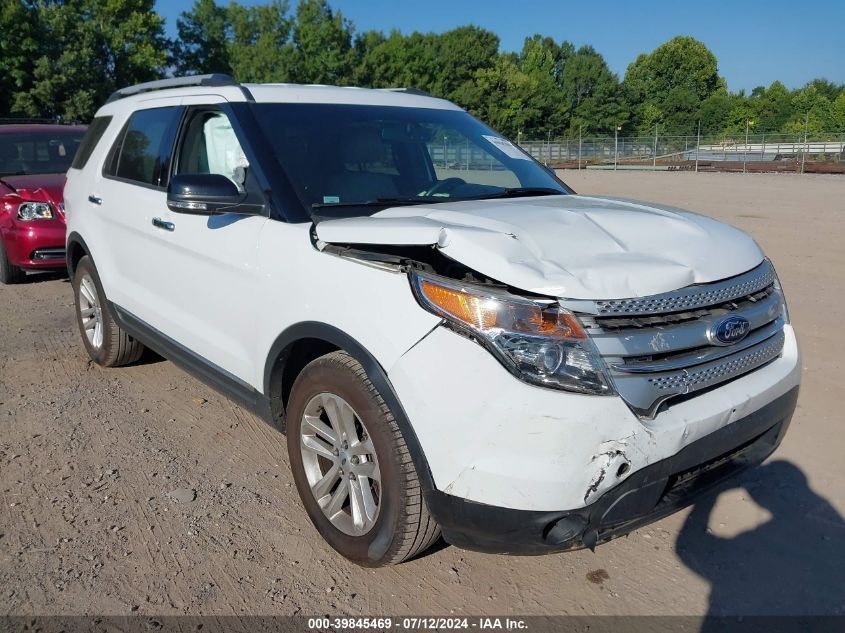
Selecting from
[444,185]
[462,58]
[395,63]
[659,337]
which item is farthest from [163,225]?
[462,58]

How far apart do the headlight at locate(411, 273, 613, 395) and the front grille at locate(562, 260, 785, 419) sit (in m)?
0.04

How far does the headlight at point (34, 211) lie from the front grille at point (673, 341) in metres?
7.27

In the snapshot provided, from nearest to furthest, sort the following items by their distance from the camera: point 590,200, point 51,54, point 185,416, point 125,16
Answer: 1. point 590,200
2. point 185,416
3. point 51,54
4. point 125,16

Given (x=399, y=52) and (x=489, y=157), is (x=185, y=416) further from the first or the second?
(x=399, y=52)

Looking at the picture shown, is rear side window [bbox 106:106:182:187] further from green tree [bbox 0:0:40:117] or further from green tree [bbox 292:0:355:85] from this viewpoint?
green tree [bbox 292:0:355:85]

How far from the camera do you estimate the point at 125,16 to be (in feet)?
181

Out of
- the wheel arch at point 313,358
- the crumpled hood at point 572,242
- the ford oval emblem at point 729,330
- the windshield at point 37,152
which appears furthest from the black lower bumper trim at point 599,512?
the windshield at point 37,152

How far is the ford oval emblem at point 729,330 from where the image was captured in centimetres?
250

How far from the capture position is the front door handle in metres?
3.85

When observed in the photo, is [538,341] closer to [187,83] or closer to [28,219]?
[187,83]

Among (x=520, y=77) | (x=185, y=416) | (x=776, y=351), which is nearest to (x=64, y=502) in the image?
(x=185, y=416)

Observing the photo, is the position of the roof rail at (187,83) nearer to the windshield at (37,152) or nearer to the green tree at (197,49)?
the windshield at (37,152)

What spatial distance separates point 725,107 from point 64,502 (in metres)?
92.4

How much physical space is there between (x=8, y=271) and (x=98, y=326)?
3928 mm
